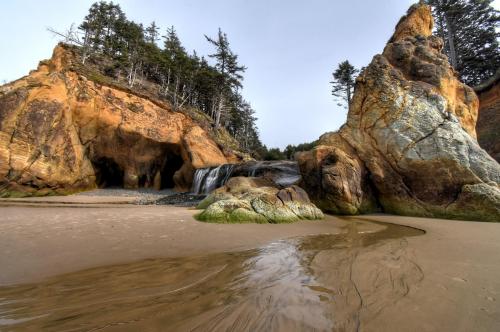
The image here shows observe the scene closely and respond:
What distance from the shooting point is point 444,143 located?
9.02m

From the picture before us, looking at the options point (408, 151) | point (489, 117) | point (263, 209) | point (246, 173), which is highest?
point (489, 117)

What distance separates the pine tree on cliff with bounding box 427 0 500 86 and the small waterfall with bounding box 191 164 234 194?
24.0 meters

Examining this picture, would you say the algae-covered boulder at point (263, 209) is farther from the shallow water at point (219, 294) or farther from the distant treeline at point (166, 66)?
the distant treeline at point (166, 66)

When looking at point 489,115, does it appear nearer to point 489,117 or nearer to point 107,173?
point 489,117

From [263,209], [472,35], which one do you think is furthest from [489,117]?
[263,209]

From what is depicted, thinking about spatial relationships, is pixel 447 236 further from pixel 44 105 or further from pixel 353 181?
pixel 44 105

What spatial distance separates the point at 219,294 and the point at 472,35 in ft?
114

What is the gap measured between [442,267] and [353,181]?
694cm

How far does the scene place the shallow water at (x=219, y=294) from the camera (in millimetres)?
1650

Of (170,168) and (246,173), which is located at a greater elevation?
(170,168)

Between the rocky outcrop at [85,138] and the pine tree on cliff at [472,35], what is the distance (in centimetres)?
2545

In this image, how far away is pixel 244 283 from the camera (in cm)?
242

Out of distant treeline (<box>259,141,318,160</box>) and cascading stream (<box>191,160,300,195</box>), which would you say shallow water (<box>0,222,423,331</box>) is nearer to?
cascading stream (<box>191,160,300,195</box>)

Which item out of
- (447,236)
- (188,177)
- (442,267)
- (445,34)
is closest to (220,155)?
(188,177)
